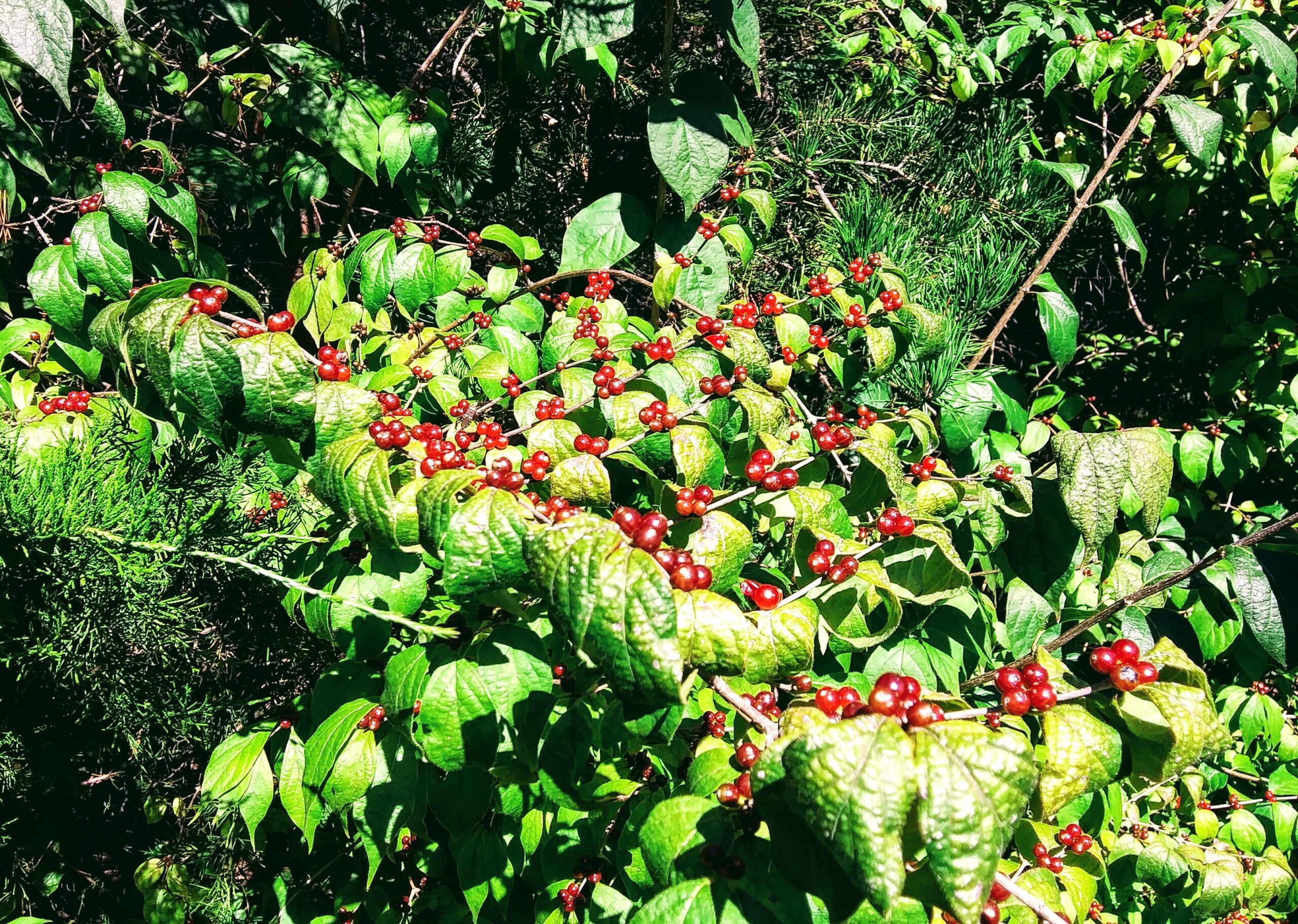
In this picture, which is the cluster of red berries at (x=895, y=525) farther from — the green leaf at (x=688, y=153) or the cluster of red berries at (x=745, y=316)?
the green leaf at (x=688, y=153)

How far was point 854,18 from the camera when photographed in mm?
2215

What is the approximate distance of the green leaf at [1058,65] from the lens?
2043 mm

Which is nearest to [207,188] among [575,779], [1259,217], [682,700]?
[575,779]

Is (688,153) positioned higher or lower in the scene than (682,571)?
higher

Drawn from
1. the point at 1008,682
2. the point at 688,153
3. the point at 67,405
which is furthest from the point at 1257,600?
the point at 67,405

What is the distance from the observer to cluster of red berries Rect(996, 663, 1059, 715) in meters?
0.77

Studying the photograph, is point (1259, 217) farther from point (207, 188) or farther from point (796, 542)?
Result: point (207, 188)

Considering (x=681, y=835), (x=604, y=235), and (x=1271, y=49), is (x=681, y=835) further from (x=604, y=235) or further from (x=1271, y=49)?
(x=1271, y=49)

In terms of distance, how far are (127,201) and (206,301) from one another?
0.67 meters

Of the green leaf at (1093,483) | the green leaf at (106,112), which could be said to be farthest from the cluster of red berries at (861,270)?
the green leaf at (106,112)

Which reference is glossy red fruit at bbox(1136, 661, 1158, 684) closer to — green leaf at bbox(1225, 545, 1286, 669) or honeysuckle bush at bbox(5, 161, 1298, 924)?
honeysuckle bush at bbox(5, 161, 1298, 924)

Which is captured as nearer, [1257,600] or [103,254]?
[1257,600]

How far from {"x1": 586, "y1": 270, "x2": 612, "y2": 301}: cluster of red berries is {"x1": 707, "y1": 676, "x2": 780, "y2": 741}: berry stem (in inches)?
41.1

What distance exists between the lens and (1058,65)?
205cm
